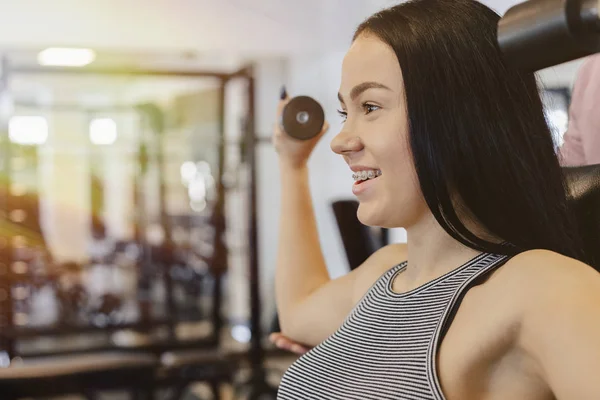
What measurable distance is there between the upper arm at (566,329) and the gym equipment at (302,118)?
0.49 metres

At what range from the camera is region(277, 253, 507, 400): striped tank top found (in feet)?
2.19

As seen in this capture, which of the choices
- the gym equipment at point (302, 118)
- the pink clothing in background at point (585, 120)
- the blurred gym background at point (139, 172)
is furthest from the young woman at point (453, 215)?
the blurred gym background at point (139, 172)

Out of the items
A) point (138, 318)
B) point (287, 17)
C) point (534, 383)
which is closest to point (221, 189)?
point (138, 318)

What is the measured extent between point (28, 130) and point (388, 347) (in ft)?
10.5

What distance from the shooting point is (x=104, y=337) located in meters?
3.71

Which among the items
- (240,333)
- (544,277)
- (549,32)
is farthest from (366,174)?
(240,333)

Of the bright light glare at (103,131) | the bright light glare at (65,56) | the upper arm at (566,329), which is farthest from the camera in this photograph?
the bright light glare at (65,56)

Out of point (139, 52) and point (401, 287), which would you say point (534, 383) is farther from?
point (139, 52)

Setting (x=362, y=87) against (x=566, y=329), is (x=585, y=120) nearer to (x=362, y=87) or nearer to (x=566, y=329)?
(x=362, y=87)

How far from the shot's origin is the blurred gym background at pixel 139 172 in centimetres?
343

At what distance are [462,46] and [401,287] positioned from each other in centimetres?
29

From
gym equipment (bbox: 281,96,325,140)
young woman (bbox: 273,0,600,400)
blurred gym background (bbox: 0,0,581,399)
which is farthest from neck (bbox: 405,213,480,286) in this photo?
blurred gym background (bbox: 0,0,581,399)

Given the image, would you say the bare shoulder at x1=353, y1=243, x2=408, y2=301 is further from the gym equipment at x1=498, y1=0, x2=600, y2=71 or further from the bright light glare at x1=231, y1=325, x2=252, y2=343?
the bright light glare at x1=231, y1=325, x2=252, y2=343

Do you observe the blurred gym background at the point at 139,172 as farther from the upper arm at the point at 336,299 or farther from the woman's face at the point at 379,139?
the woman's face at the point at 379,139
